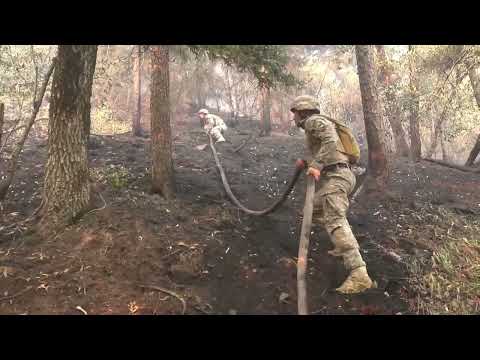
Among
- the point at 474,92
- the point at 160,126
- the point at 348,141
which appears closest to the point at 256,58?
the point at 348,141

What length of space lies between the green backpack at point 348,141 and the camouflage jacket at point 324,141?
5.9 inches

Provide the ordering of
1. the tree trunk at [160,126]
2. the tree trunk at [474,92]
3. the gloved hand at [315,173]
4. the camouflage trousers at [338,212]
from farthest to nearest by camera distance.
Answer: the tree trunk at [474,92] < the tree trunk at [160,126] < the gloved hand at [315,173] < the camouflage trousers at [338,212]

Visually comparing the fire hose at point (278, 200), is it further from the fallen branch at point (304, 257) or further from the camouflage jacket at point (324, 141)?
the fallen branch at point (304, 257)

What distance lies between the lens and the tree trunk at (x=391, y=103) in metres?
10.8

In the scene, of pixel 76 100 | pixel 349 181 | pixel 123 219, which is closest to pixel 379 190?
pixel 349 181

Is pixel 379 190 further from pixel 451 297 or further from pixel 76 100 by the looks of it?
pixel 76 100

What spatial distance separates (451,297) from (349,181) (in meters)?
1.86

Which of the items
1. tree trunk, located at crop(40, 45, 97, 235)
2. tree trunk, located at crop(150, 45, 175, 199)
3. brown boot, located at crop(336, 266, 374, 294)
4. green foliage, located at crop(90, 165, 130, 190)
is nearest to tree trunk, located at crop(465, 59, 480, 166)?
brown boot, located at crop(336, 266, 374, 294)

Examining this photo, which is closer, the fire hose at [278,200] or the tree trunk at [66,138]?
the tree trunk at [66,138]

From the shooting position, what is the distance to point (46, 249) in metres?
4.41

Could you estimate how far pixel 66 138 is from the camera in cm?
483

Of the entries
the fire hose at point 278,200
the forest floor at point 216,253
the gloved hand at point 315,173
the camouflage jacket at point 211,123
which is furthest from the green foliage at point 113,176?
the camouflage jacket at point 211,123

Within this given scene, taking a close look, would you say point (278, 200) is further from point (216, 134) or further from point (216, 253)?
point (216, 134)

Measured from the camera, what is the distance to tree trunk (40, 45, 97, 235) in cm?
469
